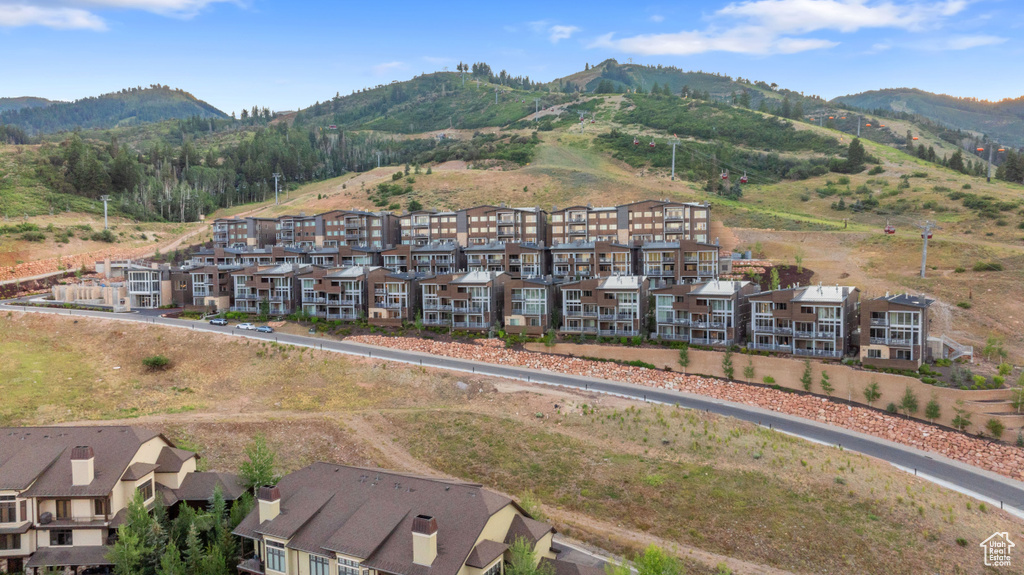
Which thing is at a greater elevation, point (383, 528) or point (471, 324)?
point (471, 324)

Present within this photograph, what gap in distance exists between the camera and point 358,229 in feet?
302

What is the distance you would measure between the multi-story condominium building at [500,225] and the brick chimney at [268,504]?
205 feet

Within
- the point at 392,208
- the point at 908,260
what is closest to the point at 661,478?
the point at 908,260

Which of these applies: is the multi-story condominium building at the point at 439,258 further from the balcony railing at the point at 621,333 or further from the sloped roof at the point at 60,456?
the sloped roof at the point at 60,456

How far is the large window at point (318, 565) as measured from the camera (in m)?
22.2

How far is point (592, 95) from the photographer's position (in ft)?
651

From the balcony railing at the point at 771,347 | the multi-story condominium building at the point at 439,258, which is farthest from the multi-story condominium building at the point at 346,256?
the balcony railing at the point at 771,347

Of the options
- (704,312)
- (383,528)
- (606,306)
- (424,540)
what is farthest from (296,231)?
(424,540)

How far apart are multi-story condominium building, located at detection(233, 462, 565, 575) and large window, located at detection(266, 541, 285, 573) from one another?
0.12ft

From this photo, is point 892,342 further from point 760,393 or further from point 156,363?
point 156,363

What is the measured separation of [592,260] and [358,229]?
126 feet

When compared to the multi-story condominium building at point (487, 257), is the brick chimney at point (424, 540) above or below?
below

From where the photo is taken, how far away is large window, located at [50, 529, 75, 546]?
2527cm

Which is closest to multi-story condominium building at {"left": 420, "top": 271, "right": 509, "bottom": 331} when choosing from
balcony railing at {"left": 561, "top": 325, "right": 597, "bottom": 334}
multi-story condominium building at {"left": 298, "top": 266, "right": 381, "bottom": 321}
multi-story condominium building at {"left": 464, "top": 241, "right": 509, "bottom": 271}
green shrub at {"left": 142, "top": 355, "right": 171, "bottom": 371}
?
multi-story condominium building at {"left": 298, "top": 266, "right": 381, "bottom": 321}
